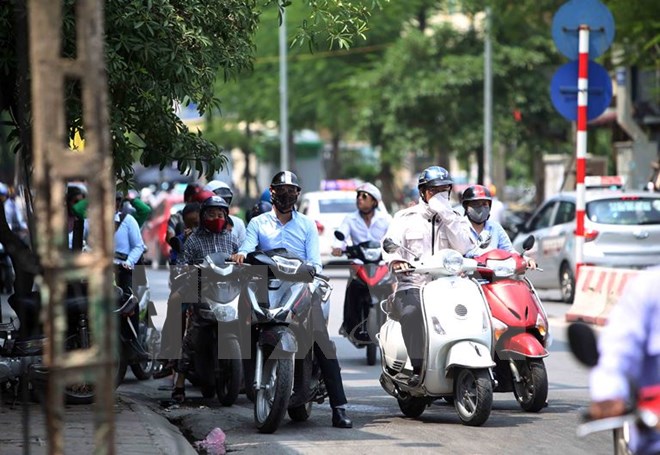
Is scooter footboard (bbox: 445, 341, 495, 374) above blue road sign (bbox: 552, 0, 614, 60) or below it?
below

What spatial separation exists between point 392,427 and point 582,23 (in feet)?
24.6

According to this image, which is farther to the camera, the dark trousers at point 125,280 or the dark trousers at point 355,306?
the dark trousers at point 355,306

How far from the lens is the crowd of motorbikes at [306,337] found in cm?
943

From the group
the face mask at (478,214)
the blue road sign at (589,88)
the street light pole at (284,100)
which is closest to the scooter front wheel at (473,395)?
the face mask at (478,214)

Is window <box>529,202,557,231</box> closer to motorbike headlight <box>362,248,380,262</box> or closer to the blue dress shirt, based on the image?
motorbike headlight <box>362,248,380,262</box>

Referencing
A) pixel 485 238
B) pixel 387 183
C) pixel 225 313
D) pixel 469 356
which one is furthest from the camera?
pixel 387 183

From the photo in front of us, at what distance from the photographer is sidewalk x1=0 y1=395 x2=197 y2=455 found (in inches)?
328

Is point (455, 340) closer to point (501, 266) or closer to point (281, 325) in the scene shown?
point (501, 266)

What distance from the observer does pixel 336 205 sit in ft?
91.0

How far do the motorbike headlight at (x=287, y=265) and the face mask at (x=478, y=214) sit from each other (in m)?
2.47

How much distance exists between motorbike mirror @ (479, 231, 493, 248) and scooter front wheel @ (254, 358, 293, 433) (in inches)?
91.6

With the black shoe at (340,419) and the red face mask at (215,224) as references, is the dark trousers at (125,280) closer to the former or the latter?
the red face mask at (215,224)

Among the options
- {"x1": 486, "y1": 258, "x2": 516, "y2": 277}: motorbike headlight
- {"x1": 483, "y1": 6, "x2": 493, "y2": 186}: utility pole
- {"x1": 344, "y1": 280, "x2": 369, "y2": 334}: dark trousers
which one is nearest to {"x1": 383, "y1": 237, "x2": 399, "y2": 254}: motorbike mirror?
{"x1": 486, "y1": 258, "x2": 516, "y2": 277}: motorbike headlight

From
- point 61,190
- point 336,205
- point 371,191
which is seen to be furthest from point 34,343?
point 336,205
